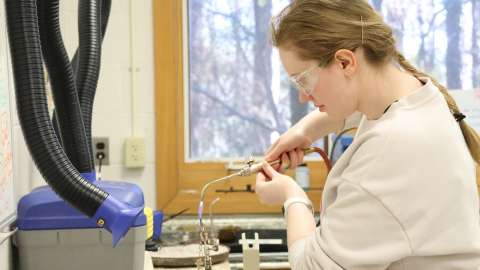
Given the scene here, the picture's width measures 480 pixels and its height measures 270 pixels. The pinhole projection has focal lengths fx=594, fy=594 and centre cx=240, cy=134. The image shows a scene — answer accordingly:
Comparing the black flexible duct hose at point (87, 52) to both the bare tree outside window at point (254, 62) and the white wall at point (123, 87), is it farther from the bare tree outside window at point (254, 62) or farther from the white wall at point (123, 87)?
the bare tree outside window at point (254, 62)

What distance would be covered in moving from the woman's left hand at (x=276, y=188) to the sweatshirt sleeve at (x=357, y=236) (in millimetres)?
203

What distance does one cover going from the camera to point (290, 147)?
1760 mm

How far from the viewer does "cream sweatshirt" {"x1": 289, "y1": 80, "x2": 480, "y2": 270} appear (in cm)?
115

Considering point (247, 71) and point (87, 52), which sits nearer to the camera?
point (87, 52)

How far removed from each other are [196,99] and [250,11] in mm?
486

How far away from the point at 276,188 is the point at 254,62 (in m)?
1.39

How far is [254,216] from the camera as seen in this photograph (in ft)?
8.98

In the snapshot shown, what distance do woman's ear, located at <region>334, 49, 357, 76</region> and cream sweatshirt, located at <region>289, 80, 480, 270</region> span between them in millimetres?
116

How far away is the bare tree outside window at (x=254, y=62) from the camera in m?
2.79

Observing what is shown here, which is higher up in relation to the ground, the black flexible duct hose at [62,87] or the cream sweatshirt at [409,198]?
the black flexible duct hose at [62,87]

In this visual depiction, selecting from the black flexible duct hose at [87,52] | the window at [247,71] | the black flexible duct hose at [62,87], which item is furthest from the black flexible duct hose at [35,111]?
the window at [247,71]

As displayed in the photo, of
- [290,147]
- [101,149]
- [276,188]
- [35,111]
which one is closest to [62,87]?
[35,111]

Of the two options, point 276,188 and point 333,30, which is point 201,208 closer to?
point 276,188

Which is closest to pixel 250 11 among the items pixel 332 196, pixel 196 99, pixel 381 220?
pixel 196 99
